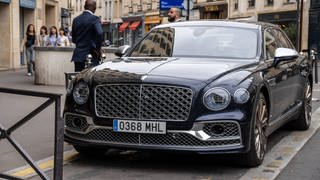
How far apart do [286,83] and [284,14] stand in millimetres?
36005

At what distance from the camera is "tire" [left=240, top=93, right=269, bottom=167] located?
6.20 m

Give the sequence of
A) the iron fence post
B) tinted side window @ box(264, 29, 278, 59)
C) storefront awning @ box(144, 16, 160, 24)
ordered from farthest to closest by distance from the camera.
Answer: storefront awning @ box(144, 16, 160, 24)
tinted side window @ box(264, 29, 278, 59)
the iron fence post

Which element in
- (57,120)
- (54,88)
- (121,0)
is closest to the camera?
(57,120)

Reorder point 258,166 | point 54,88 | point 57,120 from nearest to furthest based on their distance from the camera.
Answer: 1. point 57,120
2. point 258,166
3. point 54,88

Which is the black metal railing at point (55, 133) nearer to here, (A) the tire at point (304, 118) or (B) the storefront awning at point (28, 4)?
(A) the tire at point (304, 118)

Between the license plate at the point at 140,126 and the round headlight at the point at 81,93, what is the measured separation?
18.0 inches

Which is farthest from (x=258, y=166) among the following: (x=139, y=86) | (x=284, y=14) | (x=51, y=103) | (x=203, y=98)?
(x=284, y=14)

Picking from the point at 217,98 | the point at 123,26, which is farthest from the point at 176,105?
the point at 123,26

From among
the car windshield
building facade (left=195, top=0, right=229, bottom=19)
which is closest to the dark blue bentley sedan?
the car windshield

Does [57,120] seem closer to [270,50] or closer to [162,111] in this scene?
[162,111]

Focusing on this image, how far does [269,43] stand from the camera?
25.7ft

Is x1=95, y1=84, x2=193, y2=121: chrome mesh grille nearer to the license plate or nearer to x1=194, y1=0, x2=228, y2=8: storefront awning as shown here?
the license plate

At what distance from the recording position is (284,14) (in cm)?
4281

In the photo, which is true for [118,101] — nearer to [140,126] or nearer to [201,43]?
[140,126]
